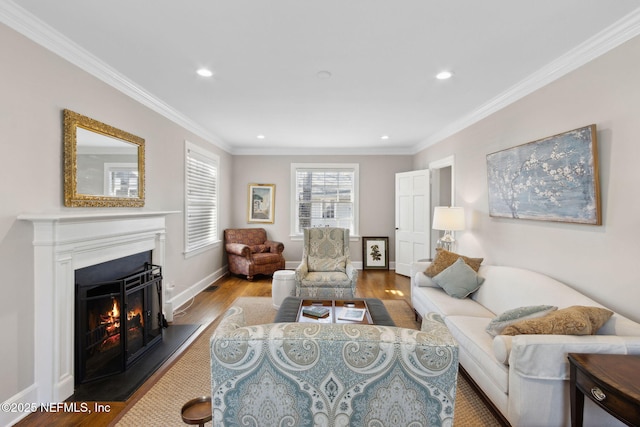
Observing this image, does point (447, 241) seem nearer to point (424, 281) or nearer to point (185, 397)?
point (424, 281)

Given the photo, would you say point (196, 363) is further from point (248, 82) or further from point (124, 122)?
point (248, 82)

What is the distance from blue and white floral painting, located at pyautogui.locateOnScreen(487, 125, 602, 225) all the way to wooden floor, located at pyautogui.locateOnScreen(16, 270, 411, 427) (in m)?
2.05

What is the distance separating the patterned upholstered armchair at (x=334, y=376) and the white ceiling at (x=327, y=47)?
1853mm

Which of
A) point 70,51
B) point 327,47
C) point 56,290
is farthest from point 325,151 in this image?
point 56,290

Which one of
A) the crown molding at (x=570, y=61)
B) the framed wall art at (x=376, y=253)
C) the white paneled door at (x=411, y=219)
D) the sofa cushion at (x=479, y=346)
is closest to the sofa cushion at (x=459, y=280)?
the sofa cushion at (x=479, y=346)

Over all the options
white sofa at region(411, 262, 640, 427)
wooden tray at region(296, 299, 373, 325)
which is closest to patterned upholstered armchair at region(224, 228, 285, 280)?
wooden tray at region(296, 299, 373, 325)

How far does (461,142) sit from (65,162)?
4441 mm

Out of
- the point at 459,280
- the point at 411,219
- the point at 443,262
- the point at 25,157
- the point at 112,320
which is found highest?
the point at 25,157

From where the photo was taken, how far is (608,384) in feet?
4.08

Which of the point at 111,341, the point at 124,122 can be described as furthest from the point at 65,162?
the point at 111,341

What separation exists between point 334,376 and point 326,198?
5159 millimetres

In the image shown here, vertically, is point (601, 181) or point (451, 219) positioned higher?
point (601, 181)

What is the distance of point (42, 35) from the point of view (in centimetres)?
193

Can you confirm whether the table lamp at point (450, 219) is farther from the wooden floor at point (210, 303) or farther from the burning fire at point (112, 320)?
the burning fire at point (112, 320)
